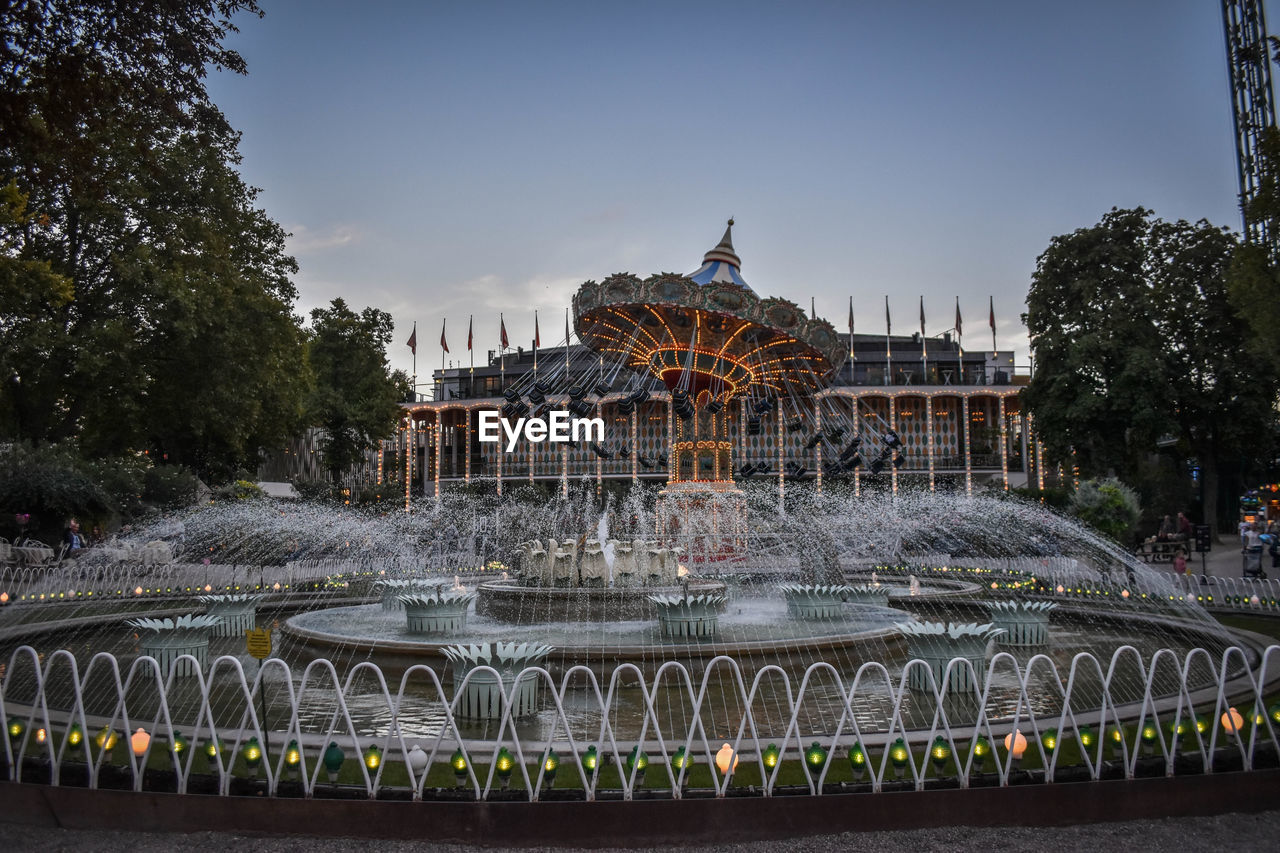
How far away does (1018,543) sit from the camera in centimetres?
3150

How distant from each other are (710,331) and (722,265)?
2.97 meters

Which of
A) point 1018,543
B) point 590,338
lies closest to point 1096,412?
point 1018,543

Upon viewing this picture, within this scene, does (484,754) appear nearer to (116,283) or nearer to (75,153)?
(75,153)

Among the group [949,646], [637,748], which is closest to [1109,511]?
[949,646]

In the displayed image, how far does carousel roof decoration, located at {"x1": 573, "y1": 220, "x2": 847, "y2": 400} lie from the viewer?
25.5 meters

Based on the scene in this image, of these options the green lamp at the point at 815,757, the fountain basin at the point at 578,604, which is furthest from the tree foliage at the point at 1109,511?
the green lamp at the point at 815,757

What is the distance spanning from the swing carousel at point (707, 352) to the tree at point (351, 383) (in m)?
17.8

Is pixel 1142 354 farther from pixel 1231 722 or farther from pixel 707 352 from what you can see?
pixel 1231 722

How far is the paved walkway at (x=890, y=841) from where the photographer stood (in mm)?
5578

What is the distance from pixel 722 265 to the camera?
29.9m

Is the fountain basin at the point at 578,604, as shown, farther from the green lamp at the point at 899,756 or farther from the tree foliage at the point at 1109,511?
the tree foliage at the point at 1109,511

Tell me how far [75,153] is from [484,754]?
910cm

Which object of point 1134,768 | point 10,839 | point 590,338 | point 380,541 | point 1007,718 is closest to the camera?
point 10,839

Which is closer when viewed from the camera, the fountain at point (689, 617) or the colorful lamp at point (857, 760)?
the colorful lamp at point (857, 760)
